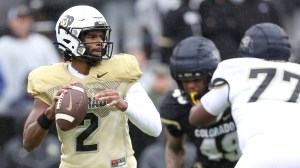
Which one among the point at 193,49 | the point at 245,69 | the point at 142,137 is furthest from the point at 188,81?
the point at 142,137

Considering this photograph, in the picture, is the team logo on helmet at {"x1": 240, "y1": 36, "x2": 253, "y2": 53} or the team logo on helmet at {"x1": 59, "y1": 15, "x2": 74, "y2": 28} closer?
the team logo on helmet at {"x1": 59, "y1": 15, "x2": 74, "y2": 28}

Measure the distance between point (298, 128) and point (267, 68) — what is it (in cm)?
49

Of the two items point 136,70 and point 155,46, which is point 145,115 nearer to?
point 136,70

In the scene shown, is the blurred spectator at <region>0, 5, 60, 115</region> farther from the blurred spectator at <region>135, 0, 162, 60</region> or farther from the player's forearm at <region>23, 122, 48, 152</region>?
the player's forearm at <region>23, 122, 48, 152</region>

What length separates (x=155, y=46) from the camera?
40.8 ft

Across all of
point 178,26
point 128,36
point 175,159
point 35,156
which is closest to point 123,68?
point 175,159

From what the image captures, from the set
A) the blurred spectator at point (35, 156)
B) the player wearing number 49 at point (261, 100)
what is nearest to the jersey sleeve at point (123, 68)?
the player wearing number 49 at point (261, 100)

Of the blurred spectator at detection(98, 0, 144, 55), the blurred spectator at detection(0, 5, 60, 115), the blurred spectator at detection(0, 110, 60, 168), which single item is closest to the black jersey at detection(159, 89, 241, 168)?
the blurred spectator at detection(0, 110, 60, 168)

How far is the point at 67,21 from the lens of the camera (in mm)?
7055

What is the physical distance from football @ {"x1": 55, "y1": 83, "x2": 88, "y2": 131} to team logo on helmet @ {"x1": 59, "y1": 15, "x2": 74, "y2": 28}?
0.52 metres

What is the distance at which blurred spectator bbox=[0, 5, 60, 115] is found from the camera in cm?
1156

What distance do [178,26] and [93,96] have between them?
5.08 metres

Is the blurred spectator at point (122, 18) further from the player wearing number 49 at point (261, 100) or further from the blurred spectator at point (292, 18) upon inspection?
the player wearing number 49 at point (261, 100)

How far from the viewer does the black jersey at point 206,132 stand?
8234mm
